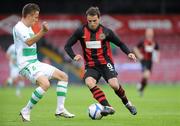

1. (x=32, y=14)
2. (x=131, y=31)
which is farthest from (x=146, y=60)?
(x=32, y=14)

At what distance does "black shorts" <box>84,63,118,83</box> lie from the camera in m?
14.6

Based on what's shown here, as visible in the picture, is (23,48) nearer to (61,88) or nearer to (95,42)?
(61,88)

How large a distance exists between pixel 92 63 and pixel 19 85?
40.5 feet

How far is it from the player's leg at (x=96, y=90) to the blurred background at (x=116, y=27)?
844 inches

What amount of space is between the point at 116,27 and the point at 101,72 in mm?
22098

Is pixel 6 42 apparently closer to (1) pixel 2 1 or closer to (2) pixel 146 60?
(1) pixel 2 1

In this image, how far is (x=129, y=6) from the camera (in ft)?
126

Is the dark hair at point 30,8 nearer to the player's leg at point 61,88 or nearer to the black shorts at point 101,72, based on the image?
the player's leg at point 61,88

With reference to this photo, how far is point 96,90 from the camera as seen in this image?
14234 millimetres

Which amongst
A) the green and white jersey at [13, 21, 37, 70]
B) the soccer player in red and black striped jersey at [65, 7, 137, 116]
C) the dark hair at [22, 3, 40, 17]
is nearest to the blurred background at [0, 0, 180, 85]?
the soccer player in red and black striped jersey at [65, 7, 137, 116]

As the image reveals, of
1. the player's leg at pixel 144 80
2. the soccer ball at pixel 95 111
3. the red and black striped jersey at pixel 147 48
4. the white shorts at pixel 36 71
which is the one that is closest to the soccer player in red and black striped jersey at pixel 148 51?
the red and black striped jersey at pixel 147 48

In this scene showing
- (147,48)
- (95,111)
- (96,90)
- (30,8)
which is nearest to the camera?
(30,8)

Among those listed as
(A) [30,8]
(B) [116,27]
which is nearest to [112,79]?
(A) [30,8]

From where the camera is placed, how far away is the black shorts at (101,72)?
14.6 metres
